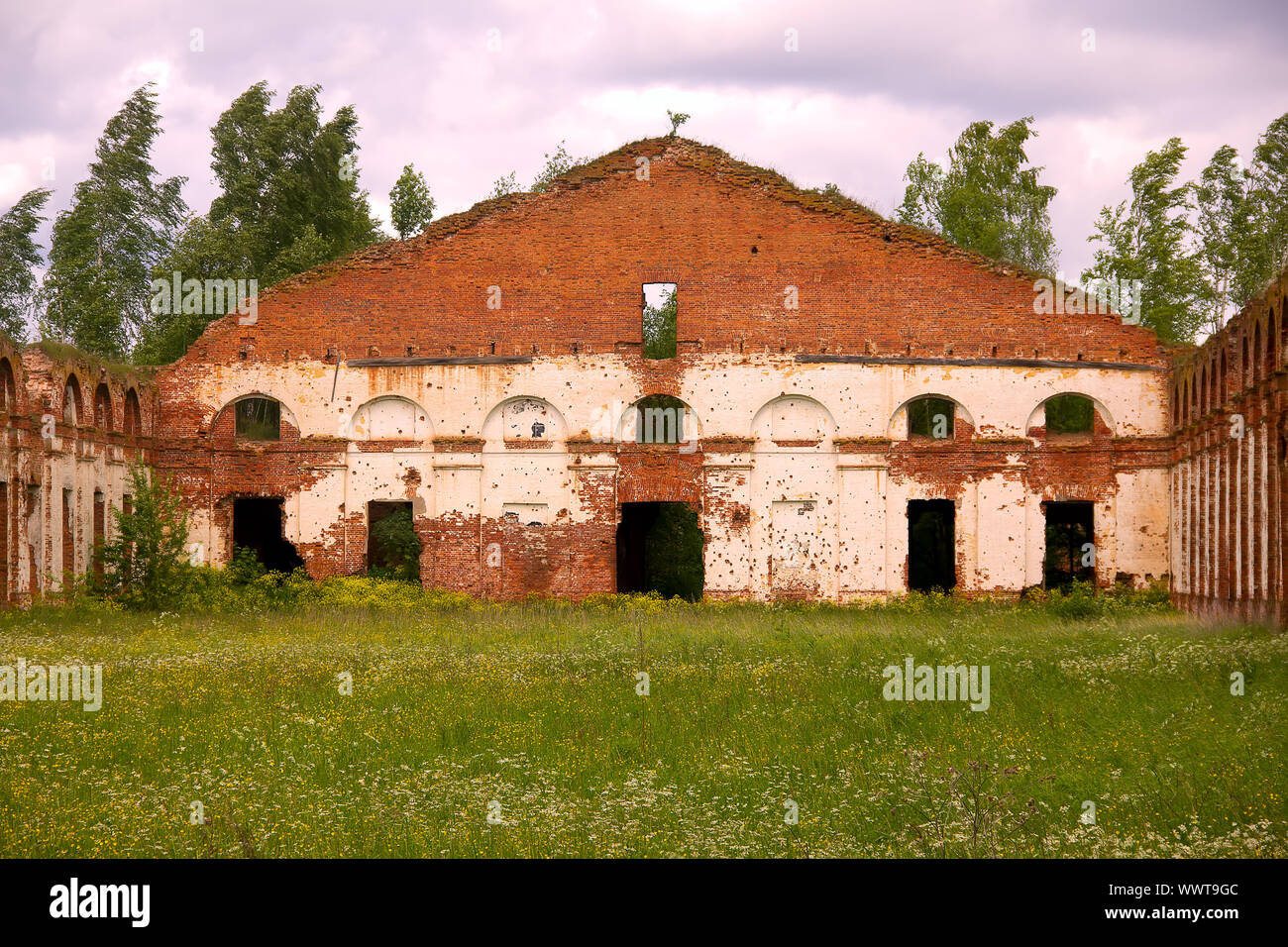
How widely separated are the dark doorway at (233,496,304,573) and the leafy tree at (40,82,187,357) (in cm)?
1221

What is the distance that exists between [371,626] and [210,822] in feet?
36.3

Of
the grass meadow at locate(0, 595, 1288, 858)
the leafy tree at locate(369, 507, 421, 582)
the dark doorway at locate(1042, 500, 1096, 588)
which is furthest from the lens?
the dark doorway at locate(1042, 500, 1096, 588)

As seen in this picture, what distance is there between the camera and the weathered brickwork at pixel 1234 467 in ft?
A: 52.8

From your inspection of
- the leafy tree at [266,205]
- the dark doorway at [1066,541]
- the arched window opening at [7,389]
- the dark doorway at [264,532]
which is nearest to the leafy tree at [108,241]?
the leafy tree at [266,205]

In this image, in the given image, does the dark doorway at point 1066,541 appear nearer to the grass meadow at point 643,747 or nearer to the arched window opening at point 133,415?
the grass meadow at point 643,747

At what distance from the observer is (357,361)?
24.3 metres

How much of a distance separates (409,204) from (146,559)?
22.2 metres

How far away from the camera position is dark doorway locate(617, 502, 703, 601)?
29.4 m

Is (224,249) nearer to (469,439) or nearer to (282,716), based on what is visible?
(469,439)

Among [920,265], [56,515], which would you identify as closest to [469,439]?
[56,515]

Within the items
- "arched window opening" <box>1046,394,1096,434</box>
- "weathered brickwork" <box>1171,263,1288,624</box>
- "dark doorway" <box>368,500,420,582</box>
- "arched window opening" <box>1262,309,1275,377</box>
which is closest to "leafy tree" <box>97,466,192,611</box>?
"dark doorway" <box>368,500,420,582</box>

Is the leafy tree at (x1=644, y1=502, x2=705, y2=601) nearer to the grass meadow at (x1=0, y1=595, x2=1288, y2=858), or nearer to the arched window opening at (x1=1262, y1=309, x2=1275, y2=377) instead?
the grass meadow at (x1=0, y1=595, x2=1288, y2=858)

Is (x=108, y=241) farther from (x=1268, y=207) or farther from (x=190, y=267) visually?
(x=1268, y=207)

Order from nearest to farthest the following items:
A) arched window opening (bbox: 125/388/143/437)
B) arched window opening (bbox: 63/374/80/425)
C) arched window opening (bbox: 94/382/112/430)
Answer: arched window opening (bbox: 63/374/80/425) → arched window opening (bbox: 94/382/112/430) → arched window opening (bbox: 125/388/143/437)
